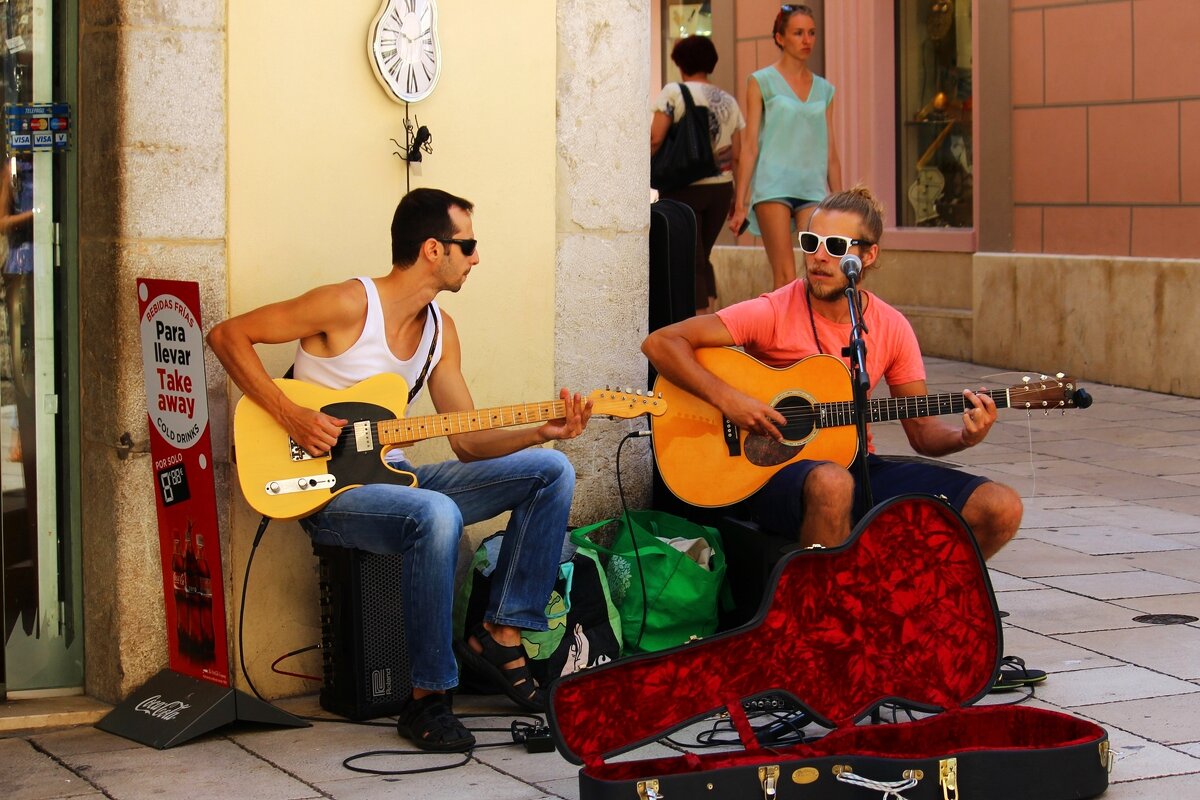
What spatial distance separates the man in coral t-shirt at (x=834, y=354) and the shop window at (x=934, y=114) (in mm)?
6754

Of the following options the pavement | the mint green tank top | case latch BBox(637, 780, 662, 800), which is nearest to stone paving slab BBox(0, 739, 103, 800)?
the pavement

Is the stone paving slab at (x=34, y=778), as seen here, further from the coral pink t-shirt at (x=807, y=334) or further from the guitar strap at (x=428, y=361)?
the coral pink t-shirt at (x=807, y=334)

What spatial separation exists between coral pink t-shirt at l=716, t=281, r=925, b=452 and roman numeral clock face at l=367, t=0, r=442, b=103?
3.58 ft

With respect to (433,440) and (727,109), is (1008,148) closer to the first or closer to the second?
(727,109)

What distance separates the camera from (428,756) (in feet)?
14.0

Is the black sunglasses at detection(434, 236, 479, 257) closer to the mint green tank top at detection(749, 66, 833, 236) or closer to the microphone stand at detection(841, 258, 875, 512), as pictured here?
the microphone stand at detection(841, 258, 875, 512)

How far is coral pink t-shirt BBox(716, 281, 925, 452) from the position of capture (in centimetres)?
494

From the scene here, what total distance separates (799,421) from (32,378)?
2.14 meters

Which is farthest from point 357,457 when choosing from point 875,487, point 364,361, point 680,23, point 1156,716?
point 680,23

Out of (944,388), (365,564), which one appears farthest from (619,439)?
(944,388)

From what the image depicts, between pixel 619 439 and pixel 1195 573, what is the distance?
2080 millimetres

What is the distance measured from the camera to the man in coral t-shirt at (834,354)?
4.61 metres

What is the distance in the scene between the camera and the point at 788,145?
26.7 ft

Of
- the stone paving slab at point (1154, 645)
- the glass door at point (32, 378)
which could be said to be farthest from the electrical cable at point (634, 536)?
the glass door at point (32, 378)
